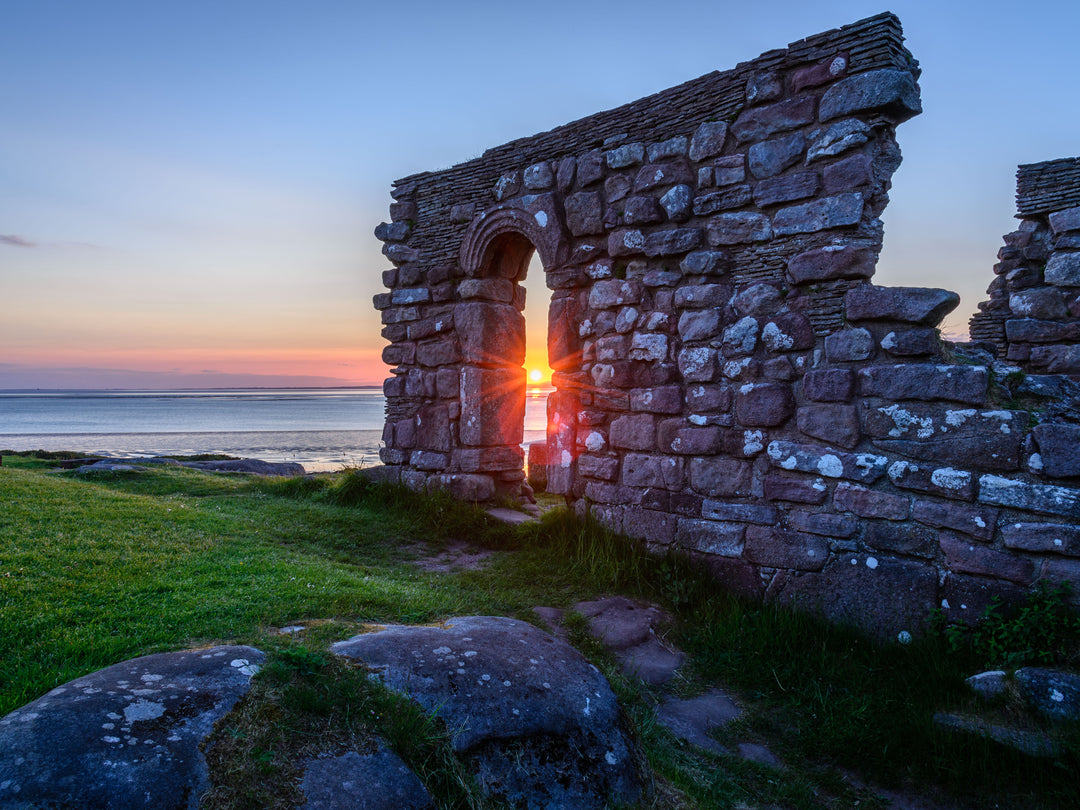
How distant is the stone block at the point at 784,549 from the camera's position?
15.6ft

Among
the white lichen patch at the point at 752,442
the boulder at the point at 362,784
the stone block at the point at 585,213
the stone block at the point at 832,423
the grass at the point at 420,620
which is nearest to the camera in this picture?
the boulder at the point at 362,784

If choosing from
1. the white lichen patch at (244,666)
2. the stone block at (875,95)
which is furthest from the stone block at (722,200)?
the white lichen patch at (244,666)

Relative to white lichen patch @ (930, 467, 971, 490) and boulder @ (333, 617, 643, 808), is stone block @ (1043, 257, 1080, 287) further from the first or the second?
boulder @ (333, 617, 643, 808)

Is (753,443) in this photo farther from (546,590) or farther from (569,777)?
(569,777)

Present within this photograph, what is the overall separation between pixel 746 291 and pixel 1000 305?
627 cm

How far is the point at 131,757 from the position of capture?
80.1 inches

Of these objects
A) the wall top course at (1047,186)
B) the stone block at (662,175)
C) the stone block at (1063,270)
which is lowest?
the stone block at (1063,270)

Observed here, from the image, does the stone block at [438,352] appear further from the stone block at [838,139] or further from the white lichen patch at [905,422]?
the white lichen patch at [905,422]

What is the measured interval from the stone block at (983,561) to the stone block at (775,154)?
115 inches

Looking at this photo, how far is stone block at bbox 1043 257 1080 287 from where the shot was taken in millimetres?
8414

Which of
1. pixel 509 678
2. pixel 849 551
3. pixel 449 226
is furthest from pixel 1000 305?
pixel 509 678

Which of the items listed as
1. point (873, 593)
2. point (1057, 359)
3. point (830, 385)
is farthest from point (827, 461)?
point (1057, 359)

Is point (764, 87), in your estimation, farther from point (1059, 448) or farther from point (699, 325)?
point (1059, 448)

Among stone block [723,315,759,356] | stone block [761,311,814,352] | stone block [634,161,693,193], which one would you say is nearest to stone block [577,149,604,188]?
stone block [634,161,693,193]
